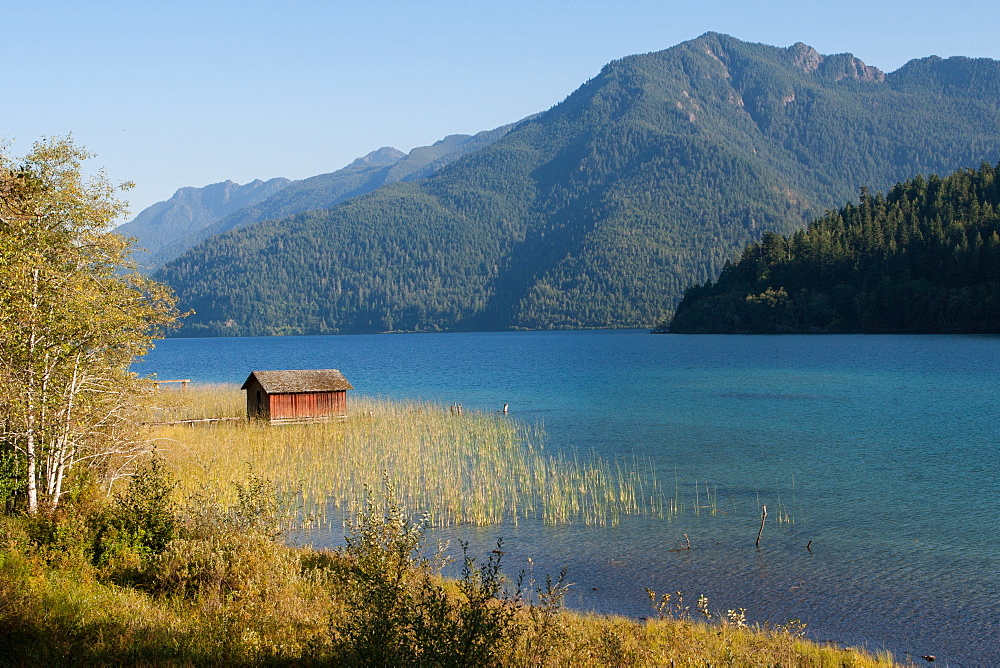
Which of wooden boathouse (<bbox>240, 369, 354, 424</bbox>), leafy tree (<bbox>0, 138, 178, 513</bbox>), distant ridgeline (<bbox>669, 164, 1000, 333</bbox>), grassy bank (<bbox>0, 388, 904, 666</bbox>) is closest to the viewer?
grassy bank (<bbox>0, 388, 904, 666</bbox>)

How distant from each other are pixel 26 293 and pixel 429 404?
36366mm

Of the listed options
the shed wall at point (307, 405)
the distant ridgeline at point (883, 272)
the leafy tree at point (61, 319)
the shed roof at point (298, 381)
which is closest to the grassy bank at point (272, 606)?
the leafy tree at point (61, 319)

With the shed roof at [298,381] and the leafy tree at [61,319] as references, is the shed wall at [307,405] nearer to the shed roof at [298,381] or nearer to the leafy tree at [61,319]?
the shed roof at [298,381]

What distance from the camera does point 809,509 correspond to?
2275 cm

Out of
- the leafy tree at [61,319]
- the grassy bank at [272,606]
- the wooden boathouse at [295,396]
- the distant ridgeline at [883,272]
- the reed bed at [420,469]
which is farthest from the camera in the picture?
the distant ridgeline at [883,272]

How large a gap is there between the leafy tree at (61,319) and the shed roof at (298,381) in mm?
21286

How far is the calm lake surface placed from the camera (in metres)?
15.1

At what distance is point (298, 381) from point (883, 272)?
5163 inches

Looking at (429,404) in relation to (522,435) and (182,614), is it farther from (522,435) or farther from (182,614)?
(182,614)

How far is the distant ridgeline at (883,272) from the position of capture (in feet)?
416

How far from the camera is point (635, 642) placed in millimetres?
11812

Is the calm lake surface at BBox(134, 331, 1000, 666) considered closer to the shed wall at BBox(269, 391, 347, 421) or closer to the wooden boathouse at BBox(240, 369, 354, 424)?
the shed wall at BBox(269, 391, 347, 421)

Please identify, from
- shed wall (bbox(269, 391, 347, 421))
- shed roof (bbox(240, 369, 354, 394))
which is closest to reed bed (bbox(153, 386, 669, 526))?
shed wall (bbox(269, 391, 347, 421))

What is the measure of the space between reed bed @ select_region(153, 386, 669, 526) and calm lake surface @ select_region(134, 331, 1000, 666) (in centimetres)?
143
